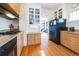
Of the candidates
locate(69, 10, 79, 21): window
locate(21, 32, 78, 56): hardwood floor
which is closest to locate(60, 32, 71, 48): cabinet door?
locate(21, 32, 78, 56): hardwood floor

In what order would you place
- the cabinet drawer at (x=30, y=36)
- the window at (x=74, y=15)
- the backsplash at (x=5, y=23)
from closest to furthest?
the backsplash at (x=5, y=23)
the window at (x=74, y=15)
the cabinet drawer at (x=30, y=36)

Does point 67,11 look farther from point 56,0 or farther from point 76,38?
point 56,0

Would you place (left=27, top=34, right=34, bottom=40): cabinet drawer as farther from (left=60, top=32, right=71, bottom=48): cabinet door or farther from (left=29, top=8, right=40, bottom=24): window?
(left=60, top=32, right=71, bottom=48): cabinet door

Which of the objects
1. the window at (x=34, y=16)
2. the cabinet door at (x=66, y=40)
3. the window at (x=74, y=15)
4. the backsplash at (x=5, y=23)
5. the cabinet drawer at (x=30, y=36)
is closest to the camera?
the backsplash at (x=5, y=23)

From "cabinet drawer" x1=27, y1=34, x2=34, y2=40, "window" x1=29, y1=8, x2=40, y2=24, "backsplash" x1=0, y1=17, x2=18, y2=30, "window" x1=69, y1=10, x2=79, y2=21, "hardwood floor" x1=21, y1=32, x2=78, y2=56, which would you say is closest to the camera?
"backsplash" x1=0, y1=17, x2=18, y2=30

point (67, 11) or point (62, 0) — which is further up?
point (67, 11)

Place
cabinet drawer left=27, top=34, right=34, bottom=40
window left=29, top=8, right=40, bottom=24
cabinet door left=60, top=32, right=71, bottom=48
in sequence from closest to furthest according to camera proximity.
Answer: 1. cabinet door left=60, top=32, right=71, bottom=48
2. cabinet drawer left=27, top=34, right=34, bottom=40
3. window left=29, top=8, right=40, bottom=24

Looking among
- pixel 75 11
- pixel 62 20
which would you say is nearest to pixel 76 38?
pixel 75 11

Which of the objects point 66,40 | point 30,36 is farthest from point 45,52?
point 30,36

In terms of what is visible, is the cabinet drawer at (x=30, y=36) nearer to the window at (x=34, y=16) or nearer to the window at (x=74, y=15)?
the window at (x=34, y=16)

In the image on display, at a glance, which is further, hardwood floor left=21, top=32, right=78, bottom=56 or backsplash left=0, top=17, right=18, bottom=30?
hardwood floor left=21, top=32, right=78, bottom=56

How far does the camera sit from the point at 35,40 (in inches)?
204

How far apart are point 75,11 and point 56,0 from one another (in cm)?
387

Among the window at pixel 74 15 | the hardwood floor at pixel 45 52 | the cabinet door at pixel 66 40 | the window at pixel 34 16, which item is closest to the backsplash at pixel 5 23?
the hardwood floor at pixel 45 52
